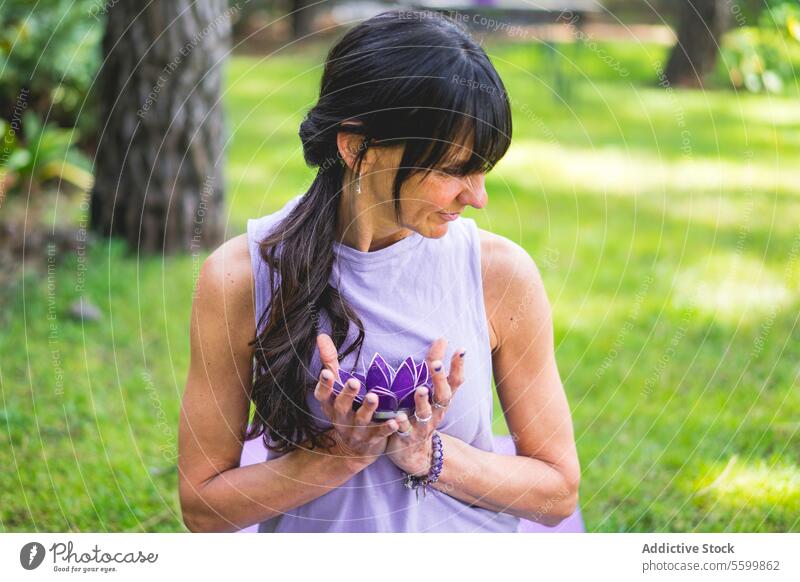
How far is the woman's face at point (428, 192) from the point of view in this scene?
185cm

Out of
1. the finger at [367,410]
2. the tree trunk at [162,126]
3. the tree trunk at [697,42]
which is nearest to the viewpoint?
the finger at [367,410]

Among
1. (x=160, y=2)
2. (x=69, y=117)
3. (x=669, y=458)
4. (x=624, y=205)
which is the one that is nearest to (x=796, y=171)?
(x=624, y=205)

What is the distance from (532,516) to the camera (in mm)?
2166

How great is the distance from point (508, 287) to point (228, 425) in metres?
0.67

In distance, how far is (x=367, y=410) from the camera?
1.72 metres

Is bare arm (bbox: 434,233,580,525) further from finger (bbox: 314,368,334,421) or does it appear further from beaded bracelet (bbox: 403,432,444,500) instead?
finger (bbox: 314,368,334,421)

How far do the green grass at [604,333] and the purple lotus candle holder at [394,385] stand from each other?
43.6 inches

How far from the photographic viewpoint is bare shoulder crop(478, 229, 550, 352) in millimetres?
2057

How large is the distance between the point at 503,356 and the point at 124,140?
3.48 metres

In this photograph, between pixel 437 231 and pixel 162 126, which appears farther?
pixel 162 126

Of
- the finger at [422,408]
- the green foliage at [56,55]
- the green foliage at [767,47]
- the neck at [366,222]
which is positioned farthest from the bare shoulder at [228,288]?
the green foliage at [56,55]

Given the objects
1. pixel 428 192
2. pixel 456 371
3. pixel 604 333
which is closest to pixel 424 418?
pixel 456 371

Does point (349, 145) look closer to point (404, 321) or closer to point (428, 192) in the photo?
point (428, 192)

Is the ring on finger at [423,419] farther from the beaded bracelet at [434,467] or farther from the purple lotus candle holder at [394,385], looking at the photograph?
the beaded bracelet at [434,467]
